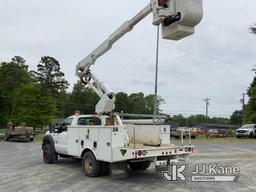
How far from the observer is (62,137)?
14.6m

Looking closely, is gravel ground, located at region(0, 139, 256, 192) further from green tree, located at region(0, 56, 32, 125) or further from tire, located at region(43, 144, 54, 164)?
green tree, located at region(0, 56, 32, 125)

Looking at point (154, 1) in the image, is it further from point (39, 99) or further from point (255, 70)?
point (39, 99)

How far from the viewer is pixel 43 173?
13.1 m

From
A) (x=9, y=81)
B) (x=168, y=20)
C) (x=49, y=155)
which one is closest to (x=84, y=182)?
(x=49, y=155)

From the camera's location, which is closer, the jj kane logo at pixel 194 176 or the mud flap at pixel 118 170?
the mud flap at pixel 118 170

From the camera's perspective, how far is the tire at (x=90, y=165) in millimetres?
12073

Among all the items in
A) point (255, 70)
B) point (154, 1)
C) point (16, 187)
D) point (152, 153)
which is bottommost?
point (16, 187)

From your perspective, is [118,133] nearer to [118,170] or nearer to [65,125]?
[118,170]

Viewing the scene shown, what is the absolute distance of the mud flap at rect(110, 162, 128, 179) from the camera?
36.9 ft

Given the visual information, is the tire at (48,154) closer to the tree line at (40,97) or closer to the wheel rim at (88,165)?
the wheel rim at (88,165)

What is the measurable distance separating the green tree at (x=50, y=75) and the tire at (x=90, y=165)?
273 ft

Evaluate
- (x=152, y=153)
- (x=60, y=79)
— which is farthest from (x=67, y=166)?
(x=60, y=79)

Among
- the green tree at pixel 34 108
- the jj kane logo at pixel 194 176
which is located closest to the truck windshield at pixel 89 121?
the jj kane logo at pixel 194 176

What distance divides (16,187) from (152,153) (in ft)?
12.5
